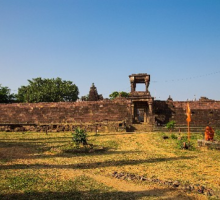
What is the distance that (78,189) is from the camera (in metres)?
6.21

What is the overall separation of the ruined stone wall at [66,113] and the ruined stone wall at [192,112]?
404 centimetres

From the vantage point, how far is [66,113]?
92.2ft

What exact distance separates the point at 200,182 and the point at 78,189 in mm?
3945

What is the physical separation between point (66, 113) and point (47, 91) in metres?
24.5

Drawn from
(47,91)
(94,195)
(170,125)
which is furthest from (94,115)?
(47,91)

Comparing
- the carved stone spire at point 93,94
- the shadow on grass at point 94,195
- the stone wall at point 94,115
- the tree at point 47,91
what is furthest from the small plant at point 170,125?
the tree at point 47,91

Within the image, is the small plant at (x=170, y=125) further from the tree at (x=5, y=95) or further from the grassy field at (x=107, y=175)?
the tree at (x=5, y=95)

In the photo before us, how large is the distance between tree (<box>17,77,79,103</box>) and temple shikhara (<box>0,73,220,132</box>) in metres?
21.4

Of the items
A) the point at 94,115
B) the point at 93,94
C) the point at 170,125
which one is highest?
the point at 93,94

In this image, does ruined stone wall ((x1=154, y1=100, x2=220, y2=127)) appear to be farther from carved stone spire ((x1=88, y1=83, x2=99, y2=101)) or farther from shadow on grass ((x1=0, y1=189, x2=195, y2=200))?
carved stone spire ((x1=88, y1=83, x2=99, y2=101))

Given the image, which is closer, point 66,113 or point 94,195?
point 94,195

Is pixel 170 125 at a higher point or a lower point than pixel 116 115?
lower

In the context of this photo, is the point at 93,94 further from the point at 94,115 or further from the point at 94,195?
the point at 94,195

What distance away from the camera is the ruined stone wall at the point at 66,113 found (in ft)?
88.3
